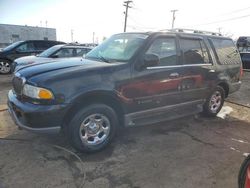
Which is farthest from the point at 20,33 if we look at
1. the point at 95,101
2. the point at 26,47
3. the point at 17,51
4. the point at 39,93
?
the point at 39,93

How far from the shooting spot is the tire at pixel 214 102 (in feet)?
19.7

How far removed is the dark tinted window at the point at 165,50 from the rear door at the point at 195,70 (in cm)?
24

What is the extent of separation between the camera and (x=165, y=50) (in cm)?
486

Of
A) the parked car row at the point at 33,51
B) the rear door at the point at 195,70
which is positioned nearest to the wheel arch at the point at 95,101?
the rear door at the point at 195,70

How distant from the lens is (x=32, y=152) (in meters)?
4.14

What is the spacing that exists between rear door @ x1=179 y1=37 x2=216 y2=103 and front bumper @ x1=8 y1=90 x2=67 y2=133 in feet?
8.21

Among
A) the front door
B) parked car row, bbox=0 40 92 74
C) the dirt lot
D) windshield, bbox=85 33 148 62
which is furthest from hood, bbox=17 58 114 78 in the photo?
parked car row, bbox=0 40 92 74

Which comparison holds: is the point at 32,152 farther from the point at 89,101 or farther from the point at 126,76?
the point at 126,76

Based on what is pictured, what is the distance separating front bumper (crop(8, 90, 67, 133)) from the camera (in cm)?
361

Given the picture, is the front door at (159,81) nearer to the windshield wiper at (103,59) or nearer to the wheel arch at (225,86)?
the windshield wiper at (103,59)

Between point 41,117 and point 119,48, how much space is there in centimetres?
197

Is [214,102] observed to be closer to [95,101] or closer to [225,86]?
[225,86]

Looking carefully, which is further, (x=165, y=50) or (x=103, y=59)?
(x=165, y=50)

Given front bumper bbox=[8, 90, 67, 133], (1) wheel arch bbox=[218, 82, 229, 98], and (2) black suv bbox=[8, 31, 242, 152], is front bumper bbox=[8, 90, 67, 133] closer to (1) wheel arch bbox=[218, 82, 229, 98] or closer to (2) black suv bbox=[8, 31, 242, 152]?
(2) black suv bbox=[8, 31, 242, 152]
